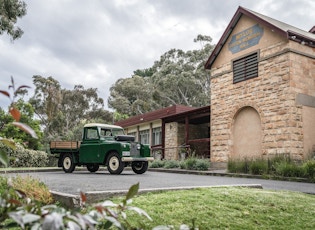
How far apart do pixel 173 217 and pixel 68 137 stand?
3465 cm

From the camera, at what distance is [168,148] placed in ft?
74.5

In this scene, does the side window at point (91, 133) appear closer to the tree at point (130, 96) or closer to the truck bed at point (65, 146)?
the truck bed at point (65, 146)

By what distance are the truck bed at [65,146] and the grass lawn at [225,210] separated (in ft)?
27.9

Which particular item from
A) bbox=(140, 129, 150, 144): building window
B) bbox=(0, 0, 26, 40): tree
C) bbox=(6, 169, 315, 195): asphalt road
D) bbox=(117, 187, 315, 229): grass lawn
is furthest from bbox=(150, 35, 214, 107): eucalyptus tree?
Result: bbox=(117, 187, 315, 229): grass lawn

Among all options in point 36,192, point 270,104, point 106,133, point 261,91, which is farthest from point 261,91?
point 36,192

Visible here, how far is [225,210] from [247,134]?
12.0 m

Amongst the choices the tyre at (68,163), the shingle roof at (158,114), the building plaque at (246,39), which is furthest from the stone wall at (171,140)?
the tyre at (68,163)

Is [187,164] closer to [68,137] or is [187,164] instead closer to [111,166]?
[111,166]

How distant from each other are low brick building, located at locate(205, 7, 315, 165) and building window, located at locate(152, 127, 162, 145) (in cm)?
811

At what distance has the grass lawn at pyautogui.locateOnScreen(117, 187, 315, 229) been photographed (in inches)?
155

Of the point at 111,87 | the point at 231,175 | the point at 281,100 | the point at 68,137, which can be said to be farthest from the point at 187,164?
the point at 111,87

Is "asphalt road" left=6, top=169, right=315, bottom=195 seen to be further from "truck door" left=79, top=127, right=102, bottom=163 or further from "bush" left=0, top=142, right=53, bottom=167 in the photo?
"bush" left=0, top=142, right=53, bottom=167

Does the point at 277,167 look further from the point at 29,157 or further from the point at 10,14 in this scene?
the point at 29,157

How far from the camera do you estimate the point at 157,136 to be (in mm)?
25844
